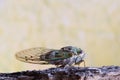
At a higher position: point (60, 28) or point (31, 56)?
point (60, 28)

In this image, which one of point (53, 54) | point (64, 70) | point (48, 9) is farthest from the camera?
point (48, 9)

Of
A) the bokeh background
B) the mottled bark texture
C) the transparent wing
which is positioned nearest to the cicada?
the transparent wing

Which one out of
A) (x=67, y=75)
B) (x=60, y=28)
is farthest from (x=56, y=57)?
(x=60, y=28)

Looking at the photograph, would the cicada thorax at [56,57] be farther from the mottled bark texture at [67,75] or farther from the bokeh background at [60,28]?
the bokeh background at [60,28]

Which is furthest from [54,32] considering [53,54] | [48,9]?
[53,54]

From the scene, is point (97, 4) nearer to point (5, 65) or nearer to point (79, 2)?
point (79, 2)

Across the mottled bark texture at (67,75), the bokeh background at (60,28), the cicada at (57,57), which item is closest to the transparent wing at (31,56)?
the cicada at (57,57)

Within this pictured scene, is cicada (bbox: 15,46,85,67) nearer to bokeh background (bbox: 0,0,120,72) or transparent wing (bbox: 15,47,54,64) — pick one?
transparent wing (bbox: 15,47,54,64)

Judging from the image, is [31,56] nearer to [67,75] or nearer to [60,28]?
[67,75]
